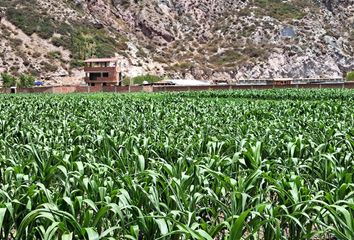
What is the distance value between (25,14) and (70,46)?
38.0 feet

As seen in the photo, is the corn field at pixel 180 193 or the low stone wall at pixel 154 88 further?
the low stone wall at pixel 154 88

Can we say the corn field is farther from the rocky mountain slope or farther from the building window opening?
the rocky mountain slope

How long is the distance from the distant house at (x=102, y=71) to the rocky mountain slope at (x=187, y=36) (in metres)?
3.32

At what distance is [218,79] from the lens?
95312 mm

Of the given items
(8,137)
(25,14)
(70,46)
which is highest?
(25,14)

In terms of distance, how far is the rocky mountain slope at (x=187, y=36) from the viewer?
9006 centimetres

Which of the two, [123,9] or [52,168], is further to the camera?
[123,9]

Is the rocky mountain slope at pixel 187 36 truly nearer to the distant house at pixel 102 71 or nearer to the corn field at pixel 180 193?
the distant house at pixel 102 71

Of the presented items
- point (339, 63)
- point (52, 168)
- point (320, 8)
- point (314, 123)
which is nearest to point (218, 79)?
point (339, 63)

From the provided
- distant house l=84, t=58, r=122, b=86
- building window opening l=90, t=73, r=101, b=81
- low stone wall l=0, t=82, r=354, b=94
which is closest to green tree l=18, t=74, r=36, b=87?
distant house l=84, t=58, r=122, b=86

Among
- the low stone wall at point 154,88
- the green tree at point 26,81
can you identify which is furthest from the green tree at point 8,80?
the low stone wall at point 154,88

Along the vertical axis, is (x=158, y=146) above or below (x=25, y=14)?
below

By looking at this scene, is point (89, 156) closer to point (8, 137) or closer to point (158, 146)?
point (158, 146)

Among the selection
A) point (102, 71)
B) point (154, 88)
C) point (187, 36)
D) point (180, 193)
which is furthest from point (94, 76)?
point (180, 193)
